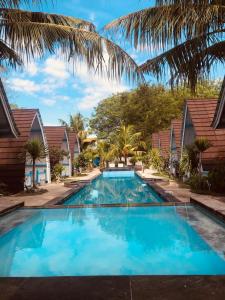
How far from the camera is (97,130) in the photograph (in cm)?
5553

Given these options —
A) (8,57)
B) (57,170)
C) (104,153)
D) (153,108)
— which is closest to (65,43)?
(8,57)

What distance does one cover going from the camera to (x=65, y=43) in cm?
630

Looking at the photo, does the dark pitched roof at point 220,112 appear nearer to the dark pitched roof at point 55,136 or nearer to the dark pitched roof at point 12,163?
the dark pitched roof at point 12,163

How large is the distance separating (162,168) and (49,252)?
20760 mm

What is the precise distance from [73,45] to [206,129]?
1145cm

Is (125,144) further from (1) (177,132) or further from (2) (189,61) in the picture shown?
(2) (189,61)

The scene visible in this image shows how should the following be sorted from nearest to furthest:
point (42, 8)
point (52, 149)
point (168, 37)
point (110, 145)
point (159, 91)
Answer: point (42, 8)
point (168, 37)
point (52, 149)
point (110, 145)
point (159, 91)

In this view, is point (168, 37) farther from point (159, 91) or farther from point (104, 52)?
point (159, 91)

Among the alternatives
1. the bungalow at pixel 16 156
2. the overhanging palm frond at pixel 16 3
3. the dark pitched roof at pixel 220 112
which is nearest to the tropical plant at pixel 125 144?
the bungalow at pixel 16 156

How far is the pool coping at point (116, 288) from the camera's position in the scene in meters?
3.13

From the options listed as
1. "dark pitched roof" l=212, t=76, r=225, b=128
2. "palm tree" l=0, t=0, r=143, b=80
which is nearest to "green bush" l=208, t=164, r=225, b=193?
"dark pitched roof" l=212, t=76, r=225, b=128

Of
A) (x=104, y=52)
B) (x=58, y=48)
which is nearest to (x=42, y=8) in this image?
(x=58, y=48)

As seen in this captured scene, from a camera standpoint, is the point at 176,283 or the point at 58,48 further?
the point at 58,48

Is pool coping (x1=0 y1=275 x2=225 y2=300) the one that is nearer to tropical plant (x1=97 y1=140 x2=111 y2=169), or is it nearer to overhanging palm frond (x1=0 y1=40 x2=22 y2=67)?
overhanging palm frond (x1=0 y1=40 x2=22 y2=67)
